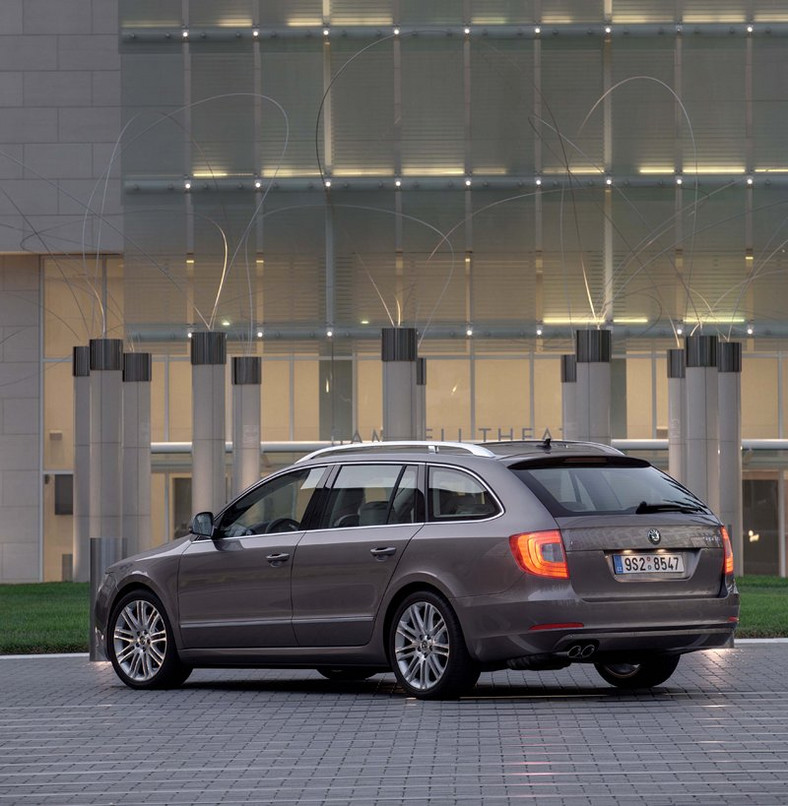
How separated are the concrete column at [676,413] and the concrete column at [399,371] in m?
5.40

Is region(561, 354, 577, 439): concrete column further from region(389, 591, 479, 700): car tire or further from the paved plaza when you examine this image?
region(389, 591, 479, 700): car tire

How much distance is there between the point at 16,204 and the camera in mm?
46594

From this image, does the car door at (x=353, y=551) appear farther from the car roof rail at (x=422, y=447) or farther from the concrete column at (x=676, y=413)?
the concrete column at (x=676, y=413)

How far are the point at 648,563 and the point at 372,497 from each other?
203 cm

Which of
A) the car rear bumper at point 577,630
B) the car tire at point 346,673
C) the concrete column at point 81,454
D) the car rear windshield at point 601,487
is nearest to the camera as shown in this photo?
the car rear bumper at point 577,630

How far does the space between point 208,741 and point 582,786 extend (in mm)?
2562

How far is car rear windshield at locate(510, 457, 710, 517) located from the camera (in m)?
11.8

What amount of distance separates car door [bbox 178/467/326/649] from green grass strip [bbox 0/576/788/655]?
4304 mm

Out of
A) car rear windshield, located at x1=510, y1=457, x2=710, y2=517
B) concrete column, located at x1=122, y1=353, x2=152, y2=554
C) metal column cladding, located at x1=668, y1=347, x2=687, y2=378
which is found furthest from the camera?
concrete column, located at x1=122, y1=353, x2=152, y2=554

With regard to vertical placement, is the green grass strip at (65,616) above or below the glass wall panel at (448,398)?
below

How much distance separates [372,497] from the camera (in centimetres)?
1278

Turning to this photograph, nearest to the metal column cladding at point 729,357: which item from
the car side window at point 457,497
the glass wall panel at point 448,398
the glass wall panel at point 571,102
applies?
the glass wall panel at point 571,102

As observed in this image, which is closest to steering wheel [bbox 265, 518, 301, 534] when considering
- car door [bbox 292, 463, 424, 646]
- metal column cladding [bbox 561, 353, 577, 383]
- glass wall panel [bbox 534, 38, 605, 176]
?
car door [bbox 292, 463, 424, 646]

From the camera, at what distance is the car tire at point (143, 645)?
43.5 ft
